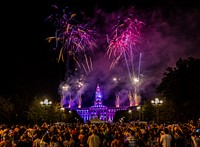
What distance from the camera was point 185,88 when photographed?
51094 mm

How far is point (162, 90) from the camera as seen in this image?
57562 mm

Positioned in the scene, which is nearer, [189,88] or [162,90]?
[189,88]

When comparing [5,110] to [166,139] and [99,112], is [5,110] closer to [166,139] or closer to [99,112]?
[166,139]

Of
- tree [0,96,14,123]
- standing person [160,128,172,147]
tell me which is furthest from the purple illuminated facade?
standing person [160,128,172,147]

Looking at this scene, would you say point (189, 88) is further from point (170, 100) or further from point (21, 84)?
point (21, 84)

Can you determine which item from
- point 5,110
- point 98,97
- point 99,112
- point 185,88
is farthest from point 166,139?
point 98,97

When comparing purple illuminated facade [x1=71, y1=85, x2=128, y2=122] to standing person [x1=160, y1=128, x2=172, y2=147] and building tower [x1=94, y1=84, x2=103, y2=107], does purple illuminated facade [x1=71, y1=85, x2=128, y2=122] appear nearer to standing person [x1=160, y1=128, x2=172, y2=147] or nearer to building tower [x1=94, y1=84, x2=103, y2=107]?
building tower [x1=94, y1=84, x2=103, y2=107]

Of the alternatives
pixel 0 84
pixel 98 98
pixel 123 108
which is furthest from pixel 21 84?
pixel 98 98

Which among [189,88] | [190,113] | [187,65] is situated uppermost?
[187,65]

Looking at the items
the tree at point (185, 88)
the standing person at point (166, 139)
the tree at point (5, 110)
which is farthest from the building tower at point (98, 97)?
the standing person at point (166, 139)

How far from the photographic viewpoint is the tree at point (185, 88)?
1880 inches

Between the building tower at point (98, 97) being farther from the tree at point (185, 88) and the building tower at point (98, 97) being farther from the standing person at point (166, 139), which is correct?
the standing person at point (166, 139)

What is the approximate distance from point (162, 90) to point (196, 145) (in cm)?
4369

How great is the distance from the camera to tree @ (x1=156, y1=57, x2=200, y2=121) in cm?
4775
